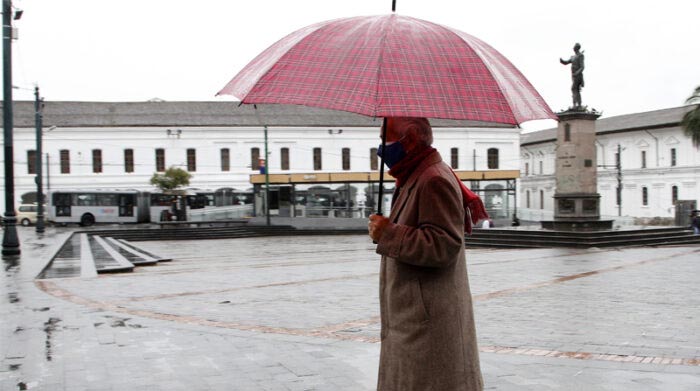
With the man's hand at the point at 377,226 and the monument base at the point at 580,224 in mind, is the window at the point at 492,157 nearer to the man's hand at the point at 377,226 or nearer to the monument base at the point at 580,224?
the monument base at the point at 580,224

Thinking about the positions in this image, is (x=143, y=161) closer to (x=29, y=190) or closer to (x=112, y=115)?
(x=112, y=115)

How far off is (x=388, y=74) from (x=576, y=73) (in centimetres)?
2312

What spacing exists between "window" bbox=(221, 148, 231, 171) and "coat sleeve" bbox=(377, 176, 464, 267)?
2142 inches

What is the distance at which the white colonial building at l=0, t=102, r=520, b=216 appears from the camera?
54.6 m

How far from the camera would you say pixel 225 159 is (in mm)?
56750

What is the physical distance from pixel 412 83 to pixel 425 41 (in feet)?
1.16

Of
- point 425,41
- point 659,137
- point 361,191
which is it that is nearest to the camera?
point 425,41

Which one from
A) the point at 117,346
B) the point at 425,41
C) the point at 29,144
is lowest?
the point at 117,346

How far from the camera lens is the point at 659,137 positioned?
57.0 m

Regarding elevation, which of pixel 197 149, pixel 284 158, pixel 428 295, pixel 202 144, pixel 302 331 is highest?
pixel 202 144

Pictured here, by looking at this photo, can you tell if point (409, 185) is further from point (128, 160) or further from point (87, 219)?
point (128, 160)

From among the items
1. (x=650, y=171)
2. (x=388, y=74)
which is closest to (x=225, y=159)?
(x=650, y=171)

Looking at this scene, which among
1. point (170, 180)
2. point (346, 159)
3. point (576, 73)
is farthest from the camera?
point (346, 159)

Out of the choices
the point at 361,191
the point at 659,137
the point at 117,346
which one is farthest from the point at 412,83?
the point at 659,137
